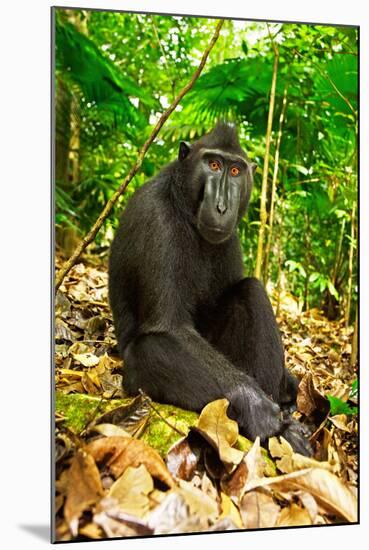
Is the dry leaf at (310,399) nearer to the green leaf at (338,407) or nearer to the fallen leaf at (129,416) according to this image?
the green leaf at (338,407)

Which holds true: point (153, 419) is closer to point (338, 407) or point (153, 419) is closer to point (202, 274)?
point (202, 274)

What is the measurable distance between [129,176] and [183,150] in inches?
19.5

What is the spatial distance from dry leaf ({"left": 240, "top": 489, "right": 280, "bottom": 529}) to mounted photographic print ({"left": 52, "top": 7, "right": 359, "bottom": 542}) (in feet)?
0.04

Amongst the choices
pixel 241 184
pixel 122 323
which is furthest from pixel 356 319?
pixel 122 323

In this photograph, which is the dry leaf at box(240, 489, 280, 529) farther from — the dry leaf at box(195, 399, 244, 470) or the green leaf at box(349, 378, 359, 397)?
the green leaf at box(349, 378, 359, 397)

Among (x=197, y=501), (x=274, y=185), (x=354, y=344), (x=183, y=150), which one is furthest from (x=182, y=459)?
(x=274, y=185)

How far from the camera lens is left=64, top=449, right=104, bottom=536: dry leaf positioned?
14.0 feet

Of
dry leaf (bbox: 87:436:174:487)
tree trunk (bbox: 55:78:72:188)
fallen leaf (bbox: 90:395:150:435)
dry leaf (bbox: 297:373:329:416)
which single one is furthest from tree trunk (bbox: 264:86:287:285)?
dry leaf (bbox: 87:436:174:487)

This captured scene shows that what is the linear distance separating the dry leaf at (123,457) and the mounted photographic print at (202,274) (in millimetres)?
12

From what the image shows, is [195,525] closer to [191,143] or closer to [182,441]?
[182,441]

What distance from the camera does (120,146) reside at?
5.29 meters

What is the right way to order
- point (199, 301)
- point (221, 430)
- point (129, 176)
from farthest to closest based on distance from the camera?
point (199, 301) < point (129, 176) < point (221, 430)

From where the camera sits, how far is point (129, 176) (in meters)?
5.07
